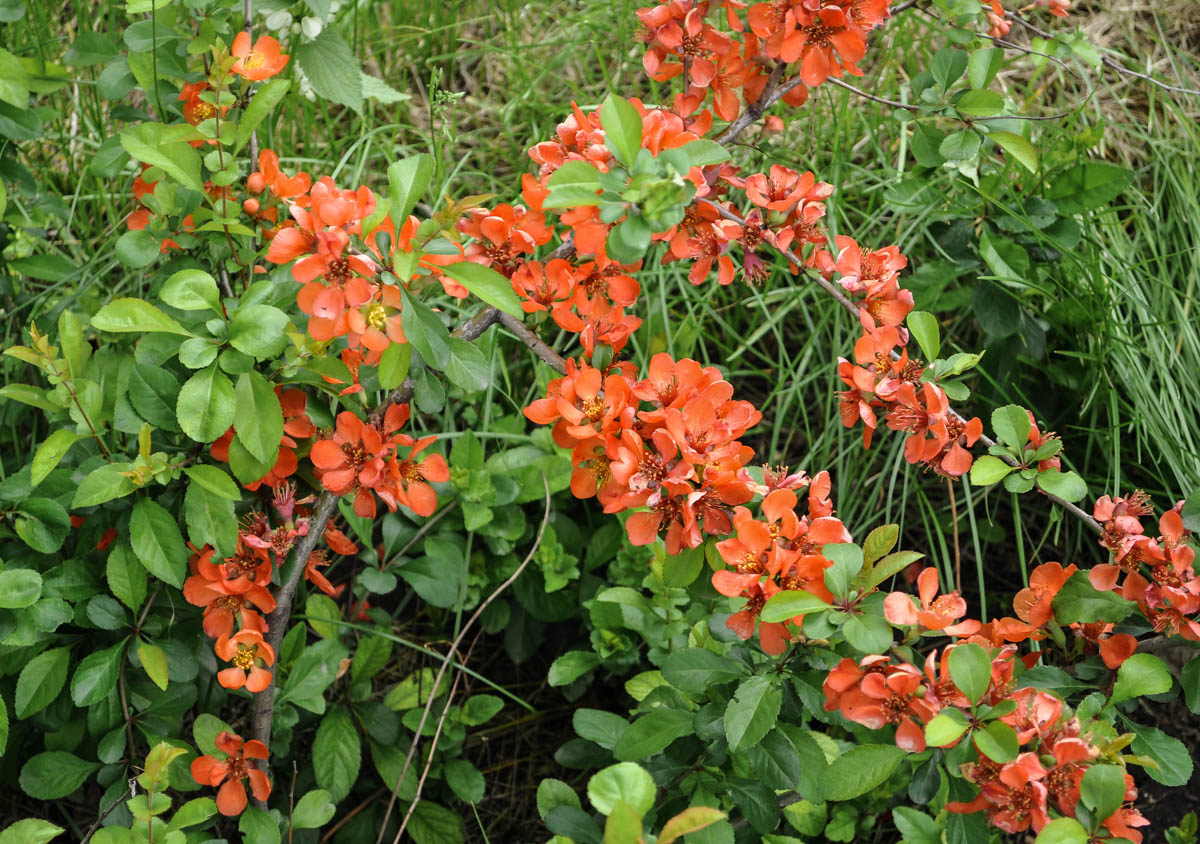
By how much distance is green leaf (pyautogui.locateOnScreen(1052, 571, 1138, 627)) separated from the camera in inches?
42.4

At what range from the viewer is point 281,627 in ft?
4.19

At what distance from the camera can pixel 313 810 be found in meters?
1.25

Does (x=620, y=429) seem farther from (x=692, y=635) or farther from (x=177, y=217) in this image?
(x=177, y=217)

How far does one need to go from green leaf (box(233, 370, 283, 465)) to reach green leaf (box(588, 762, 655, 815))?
0.50m

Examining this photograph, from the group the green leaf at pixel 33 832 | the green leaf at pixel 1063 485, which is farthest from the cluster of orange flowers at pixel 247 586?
the green leaf at pixel 1063 485

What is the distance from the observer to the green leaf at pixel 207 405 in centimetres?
101

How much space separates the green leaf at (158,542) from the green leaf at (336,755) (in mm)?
400

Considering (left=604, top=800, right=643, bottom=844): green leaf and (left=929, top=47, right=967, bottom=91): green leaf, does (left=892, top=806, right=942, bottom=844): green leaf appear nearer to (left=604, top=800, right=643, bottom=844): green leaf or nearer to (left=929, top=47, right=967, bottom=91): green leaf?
(left=604, top=800, right=643, bottom=844): green leaf

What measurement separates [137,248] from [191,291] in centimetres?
24

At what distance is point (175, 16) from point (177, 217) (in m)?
0.28

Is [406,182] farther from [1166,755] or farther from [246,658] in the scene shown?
[1166,755]

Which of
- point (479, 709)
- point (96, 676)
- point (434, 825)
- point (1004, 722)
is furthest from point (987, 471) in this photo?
point (96, 676)

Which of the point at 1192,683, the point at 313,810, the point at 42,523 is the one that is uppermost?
the point at 42,523

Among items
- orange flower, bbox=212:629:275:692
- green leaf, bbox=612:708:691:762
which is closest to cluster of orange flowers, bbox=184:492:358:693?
orange flower, bbox=212:629:275:692
